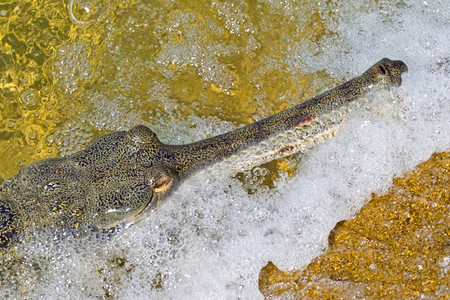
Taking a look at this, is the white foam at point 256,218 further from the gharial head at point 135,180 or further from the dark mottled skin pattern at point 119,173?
the gharial head at point 135,180

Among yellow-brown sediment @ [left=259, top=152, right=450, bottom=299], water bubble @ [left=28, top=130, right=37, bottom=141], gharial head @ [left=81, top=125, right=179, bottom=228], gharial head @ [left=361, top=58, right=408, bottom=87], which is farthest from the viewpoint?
water bubble @ [left=28, top=130, right=37, bottom=141]

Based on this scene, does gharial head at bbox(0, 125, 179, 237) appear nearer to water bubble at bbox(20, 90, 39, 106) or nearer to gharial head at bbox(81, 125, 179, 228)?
gharial head at bbox(81, 125, 179, 228)

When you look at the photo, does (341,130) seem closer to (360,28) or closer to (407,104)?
(407,104)

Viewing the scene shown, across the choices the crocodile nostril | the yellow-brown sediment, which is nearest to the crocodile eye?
the yellow-brown sediment

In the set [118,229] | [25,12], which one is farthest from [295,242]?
[25,12]

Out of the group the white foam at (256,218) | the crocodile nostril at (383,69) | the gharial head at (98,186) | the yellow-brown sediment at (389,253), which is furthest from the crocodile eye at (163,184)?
the crocodile nostril at (383,69)

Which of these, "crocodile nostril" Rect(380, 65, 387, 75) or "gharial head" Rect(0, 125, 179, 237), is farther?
"crocodile nostril" Rect(380, 65, 387, 75)
